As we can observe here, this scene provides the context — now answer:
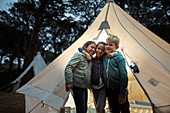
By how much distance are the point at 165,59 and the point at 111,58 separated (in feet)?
2.96

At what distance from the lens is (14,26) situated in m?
11.6

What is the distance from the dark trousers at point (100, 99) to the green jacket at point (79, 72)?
0.14 metres

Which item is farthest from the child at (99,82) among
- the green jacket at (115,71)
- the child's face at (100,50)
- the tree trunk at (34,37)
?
the tree trunk at (34,37)

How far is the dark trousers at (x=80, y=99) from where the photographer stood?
136 cm

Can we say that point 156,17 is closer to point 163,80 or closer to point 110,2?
point 110,2

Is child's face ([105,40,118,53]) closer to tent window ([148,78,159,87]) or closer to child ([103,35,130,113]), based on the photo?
child ([103,35,130,113])

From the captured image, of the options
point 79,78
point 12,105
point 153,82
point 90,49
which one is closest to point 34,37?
point 12,105

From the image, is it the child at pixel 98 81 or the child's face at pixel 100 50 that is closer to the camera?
the child at pixel 98 81

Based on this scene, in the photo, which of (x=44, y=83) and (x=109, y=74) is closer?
(x=109, y=74)

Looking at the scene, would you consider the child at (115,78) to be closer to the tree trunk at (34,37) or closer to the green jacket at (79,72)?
the green jacket at (79,72)

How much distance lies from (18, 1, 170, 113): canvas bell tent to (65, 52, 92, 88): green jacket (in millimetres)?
305

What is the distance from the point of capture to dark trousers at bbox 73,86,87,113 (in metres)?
1.36

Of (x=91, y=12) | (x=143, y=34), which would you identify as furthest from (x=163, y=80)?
(x=91, y=12)

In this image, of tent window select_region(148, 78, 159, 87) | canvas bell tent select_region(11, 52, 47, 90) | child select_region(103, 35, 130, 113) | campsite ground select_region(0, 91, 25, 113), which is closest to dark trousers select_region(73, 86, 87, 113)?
child select_region(103, 35, 130, 113)
